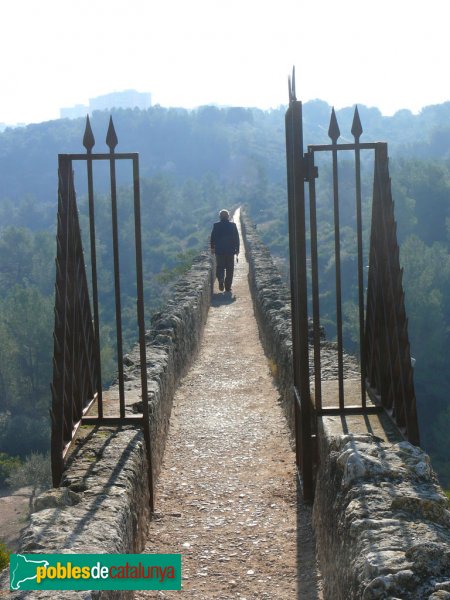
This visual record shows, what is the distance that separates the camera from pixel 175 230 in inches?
3297

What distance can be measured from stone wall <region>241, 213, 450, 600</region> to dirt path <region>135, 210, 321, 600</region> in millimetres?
247

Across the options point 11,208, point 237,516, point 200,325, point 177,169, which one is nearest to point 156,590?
point 237,516

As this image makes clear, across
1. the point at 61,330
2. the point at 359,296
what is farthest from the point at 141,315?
the point at 359,296

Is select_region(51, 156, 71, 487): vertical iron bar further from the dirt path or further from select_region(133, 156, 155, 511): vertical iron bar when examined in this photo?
the dirt path

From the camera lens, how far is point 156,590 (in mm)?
3674

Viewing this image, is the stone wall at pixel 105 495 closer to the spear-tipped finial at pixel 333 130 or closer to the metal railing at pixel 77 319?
the metal railing at pixel 77 319

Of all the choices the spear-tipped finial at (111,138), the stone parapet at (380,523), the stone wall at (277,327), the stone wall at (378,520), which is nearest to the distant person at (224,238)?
the stone wall at (277,327)

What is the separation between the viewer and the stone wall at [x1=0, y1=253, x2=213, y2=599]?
3.15 metres

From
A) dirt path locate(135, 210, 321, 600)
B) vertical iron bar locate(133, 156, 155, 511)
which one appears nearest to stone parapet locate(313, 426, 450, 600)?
dirt path locate(135, 210, 321, 600)

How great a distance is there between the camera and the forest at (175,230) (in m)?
41.9

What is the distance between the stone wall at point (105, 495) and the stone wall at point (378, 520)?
3.09 ft

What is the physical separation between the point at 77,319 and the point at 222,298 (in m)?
9.58

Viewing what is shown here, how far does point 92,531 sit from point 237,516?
4.65 ft

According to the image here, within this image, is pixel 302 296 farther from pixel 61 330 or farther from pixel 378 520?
pixel 378 520
